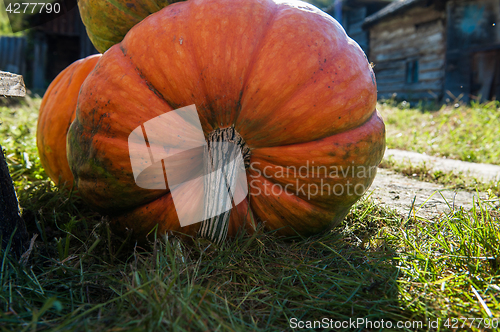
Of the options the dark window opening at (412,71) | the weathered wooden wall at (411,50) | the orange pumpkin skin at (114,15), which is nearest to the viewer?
the orange pumpkin skin at (114,15)

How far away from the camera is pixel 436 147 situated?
373 cm

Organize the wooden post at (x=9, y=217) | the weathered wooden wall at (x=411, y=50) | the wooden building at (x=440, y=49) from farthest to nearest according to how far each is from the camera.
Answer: the weathered wooden wall at (x=411, y=50)
the wooden building at (x=440, y=49)
the wooden post at (x=9, y=217)

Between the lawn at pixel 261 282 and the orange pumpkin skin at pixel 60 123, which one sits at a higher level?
the orange pumpkin skin at pixel 60 123

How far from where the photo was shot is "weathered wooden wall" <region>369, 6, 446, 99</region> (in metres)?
9.51

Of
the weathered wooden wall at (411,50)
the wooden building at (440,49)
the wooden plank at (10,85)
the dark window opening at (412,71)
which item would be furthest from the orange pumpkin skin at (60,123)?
the dark window opening at (412,71)

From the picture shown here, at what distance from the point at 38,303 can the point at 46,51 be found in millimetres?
15238

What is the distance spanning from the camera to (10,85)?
1.41 m

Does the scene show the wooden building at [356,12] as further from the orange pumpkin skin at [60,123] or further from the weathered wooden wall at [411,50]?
the orange pumpkin skin at [60,123]

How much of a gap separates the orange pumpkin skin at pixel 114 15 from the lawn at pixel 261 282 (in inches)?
38.8

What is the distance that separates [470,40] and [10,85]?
407 inches

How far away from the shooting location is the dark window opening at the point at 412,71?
1052cm

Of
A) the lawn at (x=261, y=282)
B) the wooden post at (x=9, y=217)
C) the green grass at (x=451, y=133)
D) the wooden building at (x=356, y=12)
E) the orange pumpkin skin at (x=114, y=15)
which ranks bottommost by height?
the green grass at (x=451, y=133)

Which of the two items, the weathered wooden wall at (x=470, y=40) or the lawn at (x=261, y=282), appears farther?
the weathered wooden wall at (x=470, y=40)

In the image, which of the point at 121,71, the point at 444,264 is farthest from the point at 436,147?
the point at 121,71
